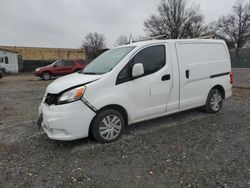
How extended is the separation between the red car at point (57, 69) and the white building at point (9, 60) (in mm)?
14565

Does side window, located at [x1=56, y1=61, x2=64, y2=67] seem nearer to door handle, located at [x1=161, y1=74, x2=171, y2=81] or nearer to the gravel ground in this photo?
the gravel ground

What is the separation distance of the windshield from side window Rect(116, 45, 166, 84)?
0.22 m

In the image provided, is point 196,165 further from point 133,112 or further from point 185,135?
point 133,112

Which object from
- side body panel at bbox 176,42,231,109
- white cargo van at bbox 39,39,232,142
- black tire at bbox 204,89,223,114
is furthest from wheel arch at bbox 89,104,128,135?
black tire at bbox 204,89,223,114

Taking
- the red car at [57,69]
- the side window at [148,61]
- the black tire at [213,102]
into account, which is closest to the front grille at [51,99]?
the side window at [148,61]

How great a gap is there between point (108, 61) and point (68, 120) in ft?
4.99

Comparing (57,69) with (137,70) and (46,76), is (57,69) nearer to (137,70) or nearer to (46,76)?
(46,76)

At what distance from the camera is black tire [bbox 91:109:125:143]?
3.80 m

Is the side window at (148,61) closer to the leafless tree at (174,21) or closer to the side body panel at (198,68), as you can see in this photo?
the side body panel at (198,68)

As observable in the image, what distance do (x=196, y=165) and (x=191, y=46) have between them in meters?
2.86

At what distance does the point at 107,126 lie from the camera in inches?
154

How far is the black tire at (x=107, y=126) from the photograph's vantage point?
12.5ft

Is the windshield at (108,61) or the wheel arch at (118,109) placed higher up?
the windshield at (108,61)

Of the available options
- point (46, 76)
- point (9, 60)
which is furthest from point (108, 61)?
point (9, 60)
